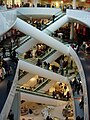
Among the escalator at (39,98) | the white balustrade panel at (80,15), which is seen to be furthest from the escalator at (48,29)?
the escalator at (39,98)

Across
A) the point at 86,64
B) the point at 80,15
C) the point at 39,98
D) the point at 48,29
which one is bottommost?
the point at 39,98

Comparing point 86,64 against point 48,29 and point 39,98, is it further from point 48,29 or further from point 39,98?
point 48,29

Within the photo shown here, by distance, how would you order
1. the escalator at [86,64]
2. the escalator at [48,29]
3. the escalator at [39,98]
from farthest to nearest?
1. the escalator at [48,29]
2. the escalator at [39,98]
3. the escalator at [86,64]

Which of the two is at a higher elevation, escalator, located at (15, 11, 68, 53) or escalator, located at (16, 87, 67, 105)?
escalator, located at (15, 11, 68, 53)

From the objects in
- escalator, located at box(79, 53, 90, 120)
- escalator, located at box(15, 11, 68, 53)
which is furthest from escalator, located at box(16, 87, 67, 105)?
escalator, located at box(79, 53, 90, 120)

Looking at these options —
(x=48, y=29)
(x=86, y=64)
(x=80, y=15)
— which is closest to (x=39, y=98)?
(x=48, y=29)

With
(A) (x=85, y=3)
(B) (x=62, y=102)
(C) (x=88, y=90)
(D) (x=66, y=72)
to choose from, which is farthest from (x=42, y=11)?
(C) (x=88, y=90)

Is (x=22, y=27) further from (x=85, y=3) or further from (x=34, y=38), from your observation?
(x=85, y=3)

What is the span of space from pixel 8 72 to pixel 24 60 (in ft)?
18.3

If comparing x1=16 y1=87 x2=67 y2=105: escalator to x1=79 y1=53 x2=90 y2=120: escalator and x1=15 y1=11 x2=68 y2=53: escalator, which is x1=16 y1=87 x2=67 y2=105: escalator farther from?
x1=79 y1=53 x2=90 y2=120: escalator

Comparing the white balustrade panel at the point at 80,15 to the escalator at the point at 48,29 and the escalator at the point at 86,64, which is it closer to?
the escalator at the point at 48,29

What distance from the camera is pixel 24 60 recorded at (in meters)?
24.5

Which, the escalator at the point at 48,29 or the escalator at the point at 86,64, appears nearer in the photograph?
the escalator at the point at 86,64

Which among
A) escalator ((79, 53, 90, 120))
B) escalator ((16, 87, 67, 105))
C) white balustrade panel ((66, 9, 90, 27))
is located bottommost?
escalator ((16, 87, 67, 105))
